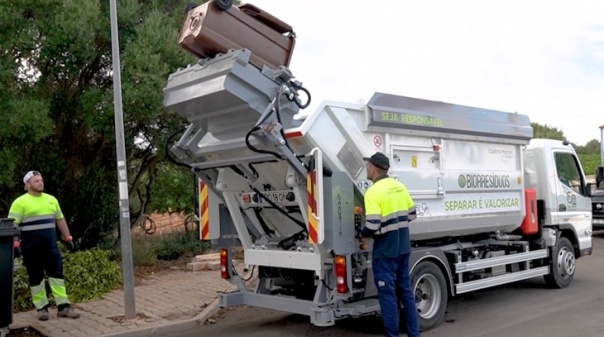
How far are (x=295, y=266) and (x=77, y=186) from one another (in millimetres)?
5519

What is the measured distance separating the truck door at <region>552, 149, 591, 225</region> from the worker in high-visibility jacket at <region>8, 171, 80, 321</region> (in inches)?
272

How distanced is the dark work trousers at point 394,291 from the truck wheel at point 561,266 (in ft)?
12.9

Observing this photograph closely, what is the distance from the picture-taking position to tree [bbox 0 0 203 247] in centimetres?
901

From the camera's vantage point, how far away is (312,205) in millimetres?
6199

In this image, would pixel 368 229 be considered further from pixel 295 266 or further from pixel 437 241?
pixel 437 241

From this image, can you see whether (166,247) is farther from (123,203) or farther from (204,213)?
(204,213)

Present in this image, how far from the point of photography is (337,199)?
6.30 metres

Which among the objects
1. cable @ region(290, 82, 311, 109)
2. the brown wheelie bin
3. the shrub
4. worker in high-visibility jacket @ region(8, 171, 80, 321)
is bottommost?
the shrub

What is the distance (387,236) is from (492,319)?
2.35 meters

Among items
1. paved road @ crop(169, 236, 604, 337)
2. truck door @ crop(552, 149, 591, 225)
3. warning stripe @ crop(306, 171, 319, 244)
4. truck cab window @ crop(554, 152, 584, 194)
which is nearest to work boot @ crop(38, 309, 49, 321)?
paved road @ crop(169, 236, 604, 337)

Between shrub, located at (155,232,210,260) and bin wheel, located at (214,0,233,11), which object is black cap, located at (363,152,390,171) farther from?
shrub, located at (155,232,210,260)

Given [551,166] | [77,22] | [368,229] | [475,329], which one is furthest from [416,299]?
[77,22]

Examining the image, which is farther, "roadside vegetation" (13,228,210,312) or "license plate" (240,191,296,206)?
"roadside vegetation" (13,228,210,312)

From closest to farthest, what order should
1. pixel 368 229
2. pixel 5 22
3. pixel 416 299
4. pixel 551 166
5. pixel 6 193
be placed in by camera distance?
pixel 368 229 < pixel 416 299 < pixel 5 22 < pixel 551 166 < pixel 6 193
